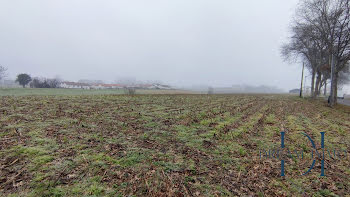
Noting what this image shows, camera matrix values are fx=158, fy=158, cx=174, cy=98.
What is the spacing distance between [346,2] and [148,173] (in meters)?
21.8

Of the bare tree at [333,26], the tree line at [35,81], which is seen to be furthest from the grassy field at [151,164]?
the tree line at [35,81]

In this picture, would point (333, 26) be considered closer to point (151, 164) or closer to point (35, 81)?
point (151, 164)

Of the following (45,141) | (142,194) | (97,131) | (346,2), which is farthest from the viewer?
(346,2)

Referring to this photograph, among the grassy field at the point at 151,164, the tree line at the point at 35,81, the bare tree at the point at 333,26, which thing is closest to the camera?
the grassy field at the point at 151,164

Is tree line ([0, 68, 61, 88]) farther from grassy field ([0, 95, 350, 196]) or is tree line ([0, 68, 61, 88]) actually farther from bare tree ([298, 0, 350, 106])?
bare tree ([298, 0, 350, 106])

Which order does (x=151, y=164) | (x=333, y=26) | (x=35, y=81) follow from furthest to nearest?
(x=35, y=81) < (x=333, y=26) < (x=151, y=164)

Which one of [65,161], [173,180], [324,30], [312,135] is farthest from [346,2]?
[65,161]

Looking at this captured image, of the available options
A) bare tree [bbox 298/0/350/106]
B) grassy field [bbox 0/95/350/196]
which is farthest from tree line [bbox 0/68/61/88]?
bare tree [bbox 298/0/350/106]

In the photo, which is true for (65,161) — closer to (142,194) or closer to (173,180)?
(142,194)

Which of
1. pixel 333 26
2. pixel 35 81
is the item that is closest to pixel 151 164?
pixel 333 26

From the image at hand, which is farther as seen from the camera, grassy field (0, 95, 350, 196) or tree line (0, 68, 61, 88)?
tree line (0, 68, 61, 88)

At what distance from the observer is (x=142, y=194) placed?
260 centimetres

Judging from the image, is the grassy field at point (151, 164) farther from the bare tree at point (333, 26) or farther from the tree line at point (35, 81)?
the tree line at point (35, 81)

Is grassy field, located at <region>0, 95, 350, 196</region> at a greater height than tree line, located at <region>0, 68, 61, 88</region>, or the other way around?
tree line, located at <region>0, 68, 61, 88</region>
